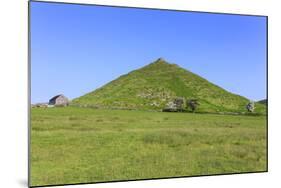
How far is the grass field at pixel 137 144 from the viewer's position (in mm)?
6320

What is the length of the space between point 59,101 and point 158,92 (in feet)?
4.68

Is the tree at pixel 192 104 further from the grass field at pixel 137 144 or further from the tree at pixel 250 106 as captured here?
the tree at pixel 250 106

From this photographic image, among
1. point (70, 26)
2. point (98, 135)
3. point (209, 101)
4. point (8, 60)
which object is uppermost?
point (70, 26)

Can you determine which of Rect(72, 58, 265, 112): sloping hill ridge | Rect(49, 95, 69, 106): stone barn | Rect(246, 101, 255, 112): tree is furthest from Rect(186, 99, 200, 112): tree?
Rect(49, 95, 69, 106): stone barn

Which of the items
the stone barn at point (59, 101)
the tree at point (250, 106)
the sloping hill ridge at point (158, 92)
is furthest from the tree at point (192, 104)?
the stone barn at point (59, 101)

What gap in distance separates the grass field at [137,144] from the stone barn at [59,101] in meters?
0.08

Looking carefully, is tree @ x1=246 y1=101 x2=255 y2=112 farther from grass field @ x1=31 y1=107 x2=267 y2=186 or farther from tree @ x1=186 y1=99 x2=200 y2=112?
tree @ x1=186 y1=99 x2=200 y2=112

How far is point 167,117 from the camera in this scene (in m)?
7.02

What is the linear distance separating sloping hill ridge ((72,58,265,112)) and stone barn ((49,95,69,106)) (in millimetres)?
108

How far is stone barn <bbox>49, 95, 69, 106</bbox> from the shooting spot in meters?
6.32

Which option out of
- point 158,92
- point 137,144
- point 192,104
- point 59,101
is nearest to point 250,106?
point 192,104

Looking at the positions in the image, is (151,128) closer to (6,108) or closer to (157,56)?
(157,56)

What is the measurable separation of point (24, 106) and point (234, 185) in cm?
295
